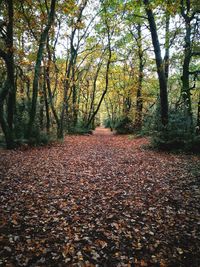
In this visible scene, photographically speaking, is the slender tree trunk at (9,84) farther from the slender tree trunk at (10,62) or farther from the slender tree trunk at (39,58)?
the slender tree trunk at (39,58)

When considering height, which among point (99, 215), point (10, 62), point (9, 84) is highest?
point (10, 62)

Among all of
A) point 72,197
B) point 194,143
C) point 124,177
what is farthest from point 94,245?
point 194,143

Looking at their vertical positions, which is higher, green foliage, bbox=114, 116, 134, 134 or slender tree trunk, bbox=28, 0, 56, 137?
slender tree trunk, bbox=28, 0, 56, 137

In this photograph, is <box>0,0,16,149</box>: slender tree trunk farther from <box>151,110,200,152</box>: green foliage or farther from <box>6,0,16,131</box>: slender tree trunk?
<box>151,110,200,152</box>: green foliage

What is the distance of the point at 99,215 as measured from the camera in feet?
16.3

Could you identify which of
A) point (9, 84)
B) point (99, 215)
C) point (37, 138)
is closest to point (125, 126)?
point (37, 138)

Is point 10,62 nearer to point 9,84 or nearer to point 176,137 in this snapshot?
point 9,84

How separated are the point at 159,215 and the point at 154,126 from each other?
928 centimetres

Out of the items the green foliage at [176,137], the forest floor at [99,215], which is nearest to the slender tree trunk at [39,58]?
the forest floor at [99,215]

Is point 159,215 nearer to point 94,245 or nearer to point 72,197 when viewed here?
point 94,245

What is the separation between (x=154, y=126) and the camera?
13.7 meters

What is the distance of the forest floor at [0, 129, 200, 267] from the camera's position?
143 inches

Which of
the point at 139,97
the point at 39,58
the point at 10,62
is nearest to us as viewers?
the point at 10,62

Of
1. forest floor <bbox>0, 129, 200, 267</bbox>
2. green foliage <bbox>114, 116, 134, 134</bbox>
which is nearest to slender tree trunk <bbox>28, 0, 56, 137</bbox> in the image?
forest floor <bbox>0, 129, 200, 267</bbox>
